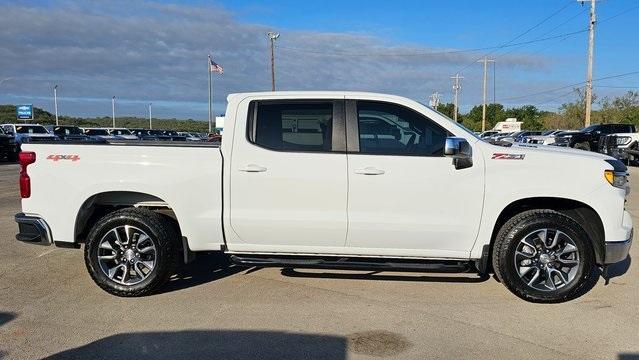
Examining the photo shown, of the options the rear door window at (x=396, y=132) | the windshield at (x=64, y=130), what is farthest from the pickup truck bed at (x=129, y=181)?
the windshield at (x=64, y=130)

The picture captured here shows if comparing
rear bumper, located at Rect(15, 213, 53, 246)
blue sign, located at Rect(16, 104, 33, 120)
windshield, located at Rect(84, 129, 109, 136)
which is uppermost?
blue sign, located at Rect(16, 104, 33, 120)

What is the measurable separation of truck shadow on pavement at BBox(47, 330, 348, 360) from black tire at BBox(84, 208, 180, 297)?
0.90 metres

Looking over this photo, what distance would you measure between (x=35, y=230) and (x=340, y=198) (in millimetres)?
2957

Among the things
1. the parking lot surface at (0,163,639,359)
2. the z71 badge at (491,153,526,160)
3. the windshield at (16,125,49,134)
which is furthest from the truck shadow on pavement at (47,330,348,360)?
the windshield at (16,125,49,134)

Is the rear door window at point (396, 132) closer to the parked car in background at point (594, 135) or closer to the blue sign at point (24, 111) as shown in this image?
the parked car in background at point (594, 135)

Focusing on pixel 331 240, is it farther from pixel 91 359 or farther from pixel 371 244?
pixel 91 359

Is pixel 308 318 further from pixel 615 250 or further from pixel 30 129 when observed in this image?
pixel 30 129

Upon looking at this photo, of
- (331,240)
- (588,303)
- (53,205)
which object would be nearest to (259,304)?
(331,240)

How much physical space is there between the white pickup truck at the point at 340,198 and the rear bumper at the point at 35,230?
0.04ft

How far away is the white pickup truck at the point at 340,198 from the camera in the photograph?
4863mm

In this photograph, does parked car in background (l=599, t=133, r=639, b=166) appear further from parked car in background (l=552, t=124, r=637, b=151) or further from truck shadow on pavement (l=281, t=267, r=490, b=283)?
truck shadow on pavement (l=281, t=267, r=490, b=283)

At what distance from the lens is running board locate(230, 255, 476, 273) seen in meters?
4.94

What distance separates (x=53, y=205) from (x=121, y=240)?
2.41 ft

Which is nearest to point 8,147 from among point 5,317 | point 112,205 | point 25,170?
point 25,170
